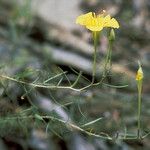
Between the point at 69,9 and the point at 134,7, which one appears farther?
the point at 69,9

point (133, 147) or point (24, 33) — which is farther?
point (24, 33)

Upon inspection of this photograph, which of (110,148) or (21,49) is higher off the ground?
(21,49)

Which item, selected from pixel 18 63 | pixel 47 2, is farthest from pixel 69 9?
pixel 18 63

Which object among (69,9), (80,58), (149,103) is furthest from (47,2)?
(149,103)

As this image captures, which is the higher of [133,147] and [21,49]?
→ [21,49]

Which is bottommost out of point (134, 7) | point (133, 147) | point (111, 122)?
point (133, 147)

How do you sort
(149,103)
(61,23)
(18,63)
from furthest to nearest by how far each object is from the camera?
(61,23), (18,63), (149,103)

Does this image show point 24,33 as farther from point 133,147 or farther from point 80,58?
point 133,147

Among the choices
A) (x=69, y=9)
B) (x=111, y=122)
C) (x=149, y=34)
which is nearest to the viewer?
(x=111, y=122)

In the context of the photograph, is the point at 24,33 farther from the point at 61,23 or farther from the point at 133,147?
the point at 133,147
